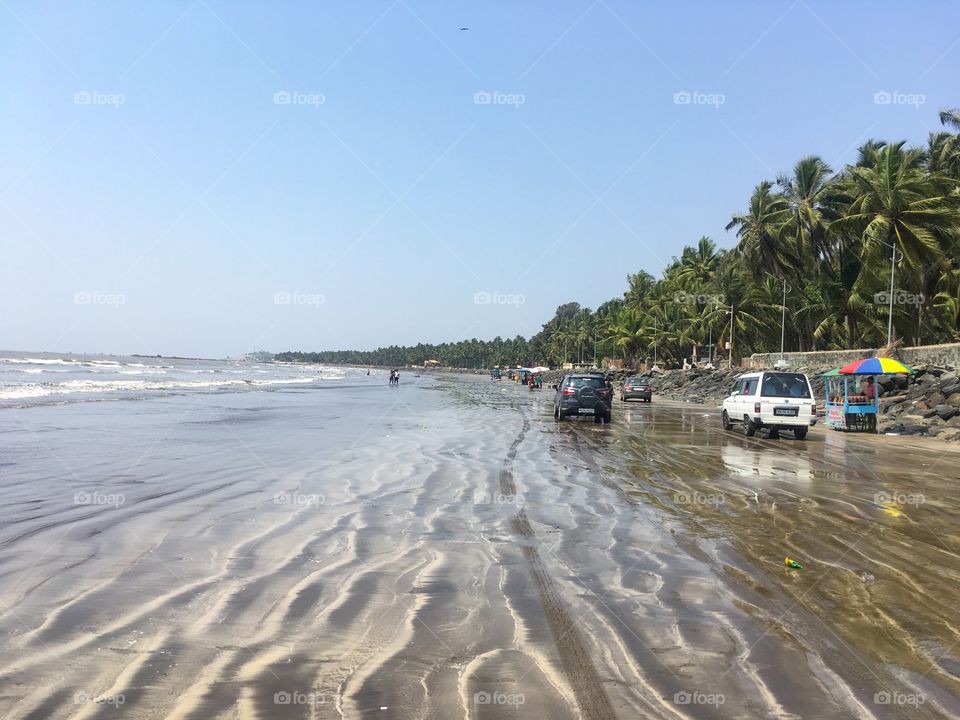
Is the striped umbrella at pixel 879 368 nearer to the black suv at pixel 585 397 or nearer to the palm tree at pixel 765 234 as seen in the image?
the black suv at pixel 585 397

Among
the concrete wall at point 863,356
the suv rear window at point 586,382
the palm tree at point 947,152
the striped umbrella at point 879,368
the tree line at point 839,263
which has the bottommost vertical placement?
the suv rear window at point 586,382

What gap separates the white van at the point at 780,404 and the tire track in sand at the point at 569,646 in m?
14.8

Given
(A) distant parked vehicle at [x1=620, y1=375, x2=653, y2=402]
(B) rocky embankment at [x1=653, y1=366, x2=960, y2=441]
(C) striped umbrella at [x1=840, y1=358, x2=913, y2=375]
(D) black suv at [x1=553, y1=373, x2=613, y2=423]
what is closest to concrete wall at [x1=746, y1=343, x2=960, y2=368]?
(B) rocky embankment at [x1=653, y1=366, x2=960, y2=441]

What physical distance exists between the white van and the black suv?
17.0ft

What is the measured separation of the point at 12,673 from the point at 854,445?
66.7 ft

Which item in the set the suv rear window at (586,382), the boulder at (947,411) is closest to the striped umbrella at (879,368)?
the boulder at (947,411)

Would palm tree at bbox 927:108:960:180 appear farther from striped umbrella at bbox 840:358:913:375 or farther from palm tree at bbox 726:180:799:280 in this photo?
striped umbrella at bbox 840:358:913:375

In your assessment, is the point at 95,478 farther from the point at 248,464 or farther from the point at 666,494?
the point at 666,494

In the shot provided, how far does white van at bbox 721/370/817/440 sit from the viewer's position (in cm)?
1997

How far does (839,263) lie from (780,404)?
119 feet

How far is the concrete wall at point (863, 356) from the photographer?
30.2 metres

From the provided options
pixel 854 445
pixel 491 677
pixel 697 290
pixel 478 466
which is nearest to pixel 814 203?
pixel 697 290

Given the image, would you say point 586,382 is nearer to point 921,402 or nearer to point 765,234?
point 921,402

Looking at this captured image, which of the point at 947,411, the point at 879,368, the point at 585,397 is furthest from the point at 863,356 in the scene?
the point at 585,397
